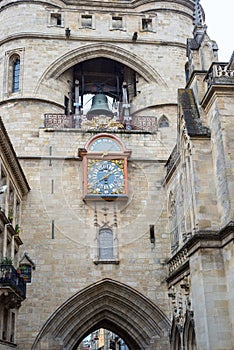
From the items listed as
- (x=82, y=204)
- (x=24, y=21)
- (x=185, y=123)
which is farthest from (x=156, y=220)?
(x=24, y=21)

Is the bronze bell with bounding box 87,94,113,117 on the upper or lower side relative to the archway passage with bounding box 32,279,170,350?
upper

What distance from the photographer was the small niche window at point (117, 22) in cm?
2415

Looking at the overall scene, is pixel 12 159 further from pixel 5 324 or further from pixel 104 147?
pixel 5 324

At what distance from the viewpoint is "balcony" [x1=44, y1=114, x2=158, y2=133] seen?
21250 millimetres

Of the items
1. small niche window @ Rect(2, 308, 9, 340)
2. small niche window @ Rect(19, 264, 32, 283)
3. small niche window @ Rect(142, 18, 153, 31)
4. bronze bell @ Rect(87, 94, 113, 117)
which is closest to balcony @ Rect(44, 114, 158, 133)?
bronze bell @ Rect(87, 94, 113, 117)

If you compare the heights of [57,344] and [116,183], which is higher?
[116,183]

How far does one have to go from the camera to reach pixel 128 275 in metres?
19.1

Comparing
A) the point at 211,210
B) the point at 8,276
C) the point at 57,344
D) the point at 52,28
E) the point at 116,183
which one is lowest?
the point at 57,344

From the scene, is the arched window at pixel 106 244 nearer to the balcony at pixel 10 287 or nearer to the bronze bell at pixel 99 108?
the balcony at pixel 10 287

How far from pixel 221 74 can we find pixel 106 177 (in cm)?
678

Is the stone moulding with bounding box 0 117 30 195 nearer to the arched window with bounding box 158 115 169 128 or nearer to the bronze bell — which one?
the bronze bell

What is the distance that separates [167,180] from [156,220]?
5.04ft

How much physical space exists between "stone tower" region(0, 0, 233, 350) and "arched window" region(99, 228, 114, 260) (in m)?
0.04

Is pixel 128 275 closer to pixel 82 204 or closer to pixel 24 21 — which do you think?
pixel 82 204
